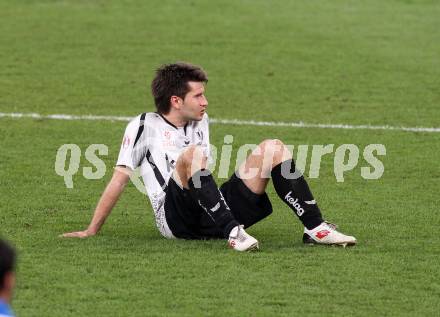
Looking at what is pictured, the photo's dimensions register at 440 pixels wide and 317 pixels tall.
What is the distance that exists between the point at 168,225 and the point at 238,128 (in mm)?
5721

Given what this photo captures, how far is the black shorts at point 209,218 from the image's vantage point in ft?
31.6

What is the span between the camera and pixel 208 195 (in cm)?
929

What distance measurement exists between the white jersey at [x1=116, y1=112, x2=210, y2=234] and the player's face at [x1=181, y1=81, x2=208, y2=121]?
17 cm

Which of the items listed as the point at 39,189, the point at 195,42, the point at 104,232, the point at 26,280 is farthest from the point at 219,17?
the point at 26,280

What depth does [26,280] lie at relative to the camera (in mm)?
8586

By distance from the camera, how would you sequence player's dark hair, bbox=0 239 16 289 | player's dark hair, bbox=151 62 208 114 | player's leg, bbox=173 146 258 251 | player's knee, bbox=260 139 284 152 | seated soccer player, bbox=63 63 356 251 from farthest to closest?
player's dark hair, bbox=151 62 208 114 < player's knee, bbox=260 139 284 152 < seated soccer player, bbox=63 63 356 251 < player's leg, bbox=173 146 258 251 < player's dark hair, bbox=0 239 16 289

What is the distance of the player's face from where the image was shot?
977 centimetres

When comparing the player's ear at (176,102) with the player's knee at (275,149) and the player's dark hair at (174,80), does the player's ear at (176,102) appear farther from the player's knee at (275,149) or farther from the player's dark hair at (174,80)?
the player's knee at (275,149)

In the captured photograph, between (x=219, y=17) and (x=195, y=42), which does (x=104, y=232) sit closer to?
(x=195, y=42)

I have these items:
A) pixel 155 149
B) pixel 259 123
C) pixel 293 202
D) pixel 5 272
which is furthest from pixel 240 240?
pixel 259 123

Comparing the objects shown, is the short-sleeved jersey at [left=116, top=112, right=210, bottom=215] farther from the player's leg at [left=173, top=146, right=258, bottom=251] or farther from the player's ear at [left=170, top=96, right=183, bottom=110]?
the player's leg at [left=173, top=146, right=258, bottom=251]

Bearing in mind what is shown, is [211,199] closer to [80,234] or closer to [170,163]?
[170,163]

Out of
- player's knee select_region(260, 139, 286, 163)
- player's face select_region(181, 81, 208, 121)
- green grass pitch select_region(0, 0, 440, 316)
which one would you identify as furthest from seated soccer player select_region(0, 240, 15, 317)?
player's face select_region(181, 81, 208, 121)

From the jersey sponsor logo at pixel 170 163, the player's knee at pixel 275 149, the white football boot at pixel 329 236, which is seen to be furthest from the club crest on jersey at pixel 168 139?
the white football boot at pixel 329 236
